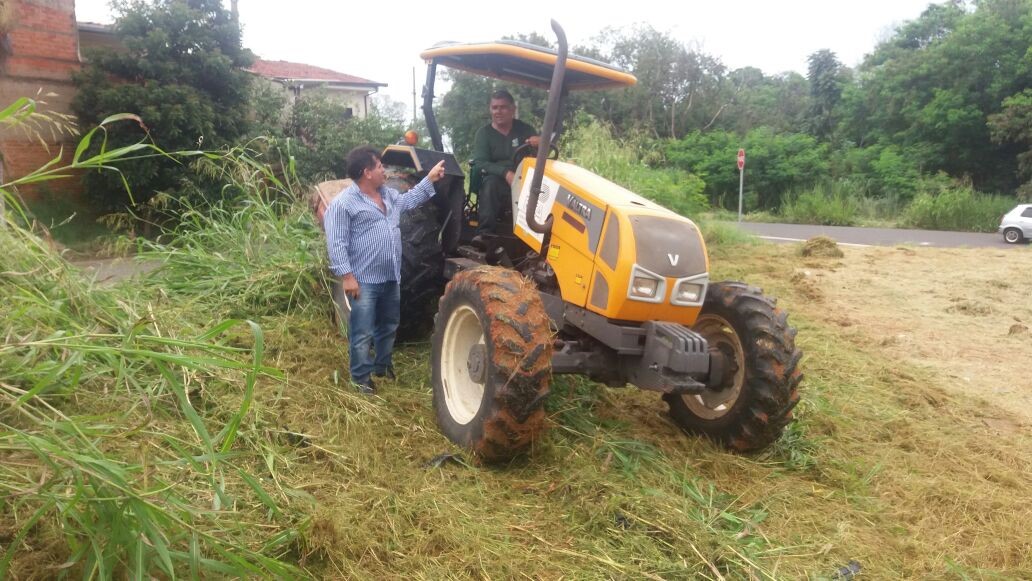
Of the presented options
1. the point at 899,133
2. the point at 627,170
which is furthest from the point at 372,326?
the point at 899,133

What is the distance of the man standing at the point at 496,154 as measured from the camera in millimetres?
5078

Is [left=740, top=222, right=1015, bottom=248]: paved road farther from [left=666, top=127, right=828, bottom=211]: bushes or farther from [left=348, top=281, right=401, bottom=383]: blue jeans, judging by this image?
[left=348, top=281, right=401, bottom=383]: blue jeans

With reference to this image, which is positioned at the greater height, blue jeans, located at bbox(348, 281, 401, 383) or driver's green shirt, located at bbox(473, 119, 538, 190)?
driver's green shirt, located at bbox(473, 119, 538, 190)

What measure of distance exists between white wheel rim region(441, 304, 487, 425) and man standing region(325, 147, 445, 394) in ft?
1.93

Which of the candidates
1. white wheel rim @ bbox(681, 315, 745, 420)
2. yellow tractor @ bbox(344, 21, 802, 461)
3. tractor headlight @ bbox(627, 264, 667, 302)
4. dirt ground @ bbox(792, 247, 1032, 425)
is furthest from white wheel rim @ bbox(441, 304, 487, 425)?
dirt ground @ bbox(792, 247, 1032, 425)

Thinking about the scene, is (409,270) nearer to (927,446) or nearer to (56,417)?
(56,417)

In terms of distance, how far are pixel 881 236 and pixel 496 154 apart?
679 inches

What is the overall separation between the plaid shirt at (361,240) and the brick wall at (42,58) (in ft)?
31.9

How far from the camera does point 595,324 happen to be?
158 inches

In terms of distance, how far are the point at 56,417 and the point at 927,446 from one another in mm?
4643

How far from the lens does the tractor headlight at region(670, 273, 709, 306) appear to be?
3979 mm

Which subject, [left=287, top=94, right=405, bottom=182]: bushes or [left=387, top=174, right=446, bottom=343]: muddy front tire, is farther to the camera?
[left=287, top=94, right=405, bottom=182]: bushes

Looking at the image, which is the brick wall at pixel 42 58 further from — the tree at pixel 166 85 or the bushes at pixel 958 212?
the bushes at pixel 958 212

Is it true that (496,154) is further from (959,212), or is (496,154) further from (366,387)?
(959,212)
